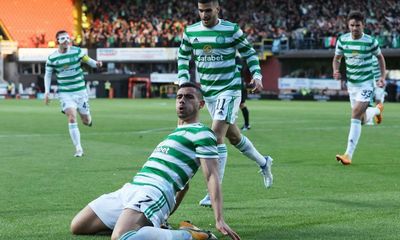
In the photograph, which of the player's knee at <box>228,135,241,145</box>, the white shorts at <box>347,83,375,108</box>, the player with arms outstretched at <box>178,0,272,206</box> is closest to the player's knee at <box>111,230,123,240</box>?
the player with arms outstretched at <box>178,0,272,206</box>

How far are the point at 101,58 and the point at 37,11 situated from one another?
27.0 feet

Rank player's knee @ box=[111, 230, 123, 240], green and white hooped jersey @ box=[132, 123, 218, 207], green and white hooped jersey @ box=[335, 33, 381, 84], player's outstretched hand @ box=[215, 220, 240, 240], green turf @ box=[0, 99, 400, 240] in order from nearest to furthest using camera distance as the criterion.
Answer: player's outstretched hand @ box=[215, 220, 240, 240] < player's knee @ box=[111, 230, 123, 240] < green and white hooped jersey @ box=[132, 123, 218, 207] < green turf @ box=[0, 99, 400, 240] < green and white hooped jersey @ box=[335, 33, 381, 84]

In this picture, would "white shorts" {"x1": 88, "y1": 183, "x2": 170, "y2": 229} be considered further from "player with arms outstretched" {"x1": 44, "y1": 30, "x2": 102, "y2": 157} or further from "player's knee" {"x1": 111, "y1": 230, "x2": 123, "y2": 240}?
"player with arms outstretched" {"x1": 44, "y1": 30, "x2": 102, "y2": 157}

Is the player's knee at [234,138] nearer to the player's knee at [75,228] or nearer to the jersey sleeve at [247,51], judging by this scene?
Result: the jersey sleeve at [247,51]

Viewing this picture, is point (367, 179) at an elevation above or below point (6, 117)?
above

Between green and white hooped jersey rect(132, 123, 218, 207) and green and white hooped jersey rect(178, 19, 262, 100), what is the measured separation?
2.64 metres

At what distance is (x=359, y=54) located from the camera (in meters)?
13.8

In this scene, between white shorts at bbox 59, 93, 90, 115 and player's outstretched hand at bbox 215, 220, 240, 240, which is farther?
white shorts at bbox 59, 93, 90, 115

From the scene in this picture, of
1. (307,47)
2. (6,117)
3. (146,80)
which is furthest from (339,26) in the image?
(6,117)

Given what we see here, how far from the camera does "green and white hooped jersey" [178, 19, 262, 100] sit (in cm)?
940

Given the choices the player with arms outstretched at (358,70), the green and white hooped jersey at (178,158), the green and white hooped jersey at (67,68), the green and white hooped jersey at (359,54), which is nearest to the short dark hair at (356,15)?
the player with arms outstretched at (358,70)

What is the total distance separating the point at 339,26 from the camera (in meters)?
49.8

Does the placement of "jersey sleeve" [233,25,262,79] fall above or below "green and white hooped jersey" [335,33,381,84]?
above

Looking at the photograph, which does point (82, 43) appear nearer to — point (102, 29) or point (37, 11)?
point (102, 29)
